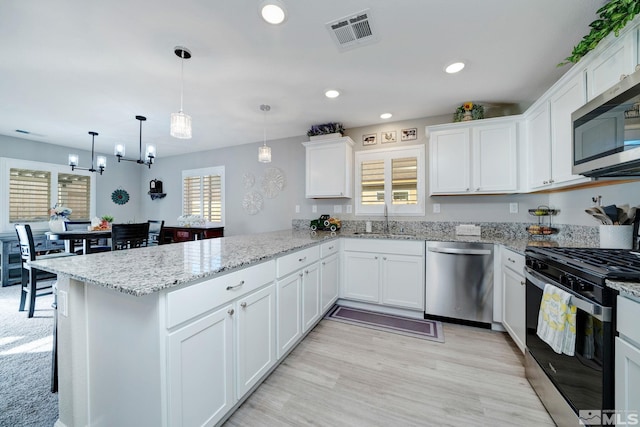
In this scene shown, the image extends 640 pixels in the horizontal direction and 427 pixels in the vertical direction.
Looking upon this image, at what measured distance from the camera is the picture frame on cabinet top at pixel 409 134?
324 cm

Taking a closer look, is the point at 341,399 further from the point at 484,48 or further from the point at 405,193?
the point at 484,48

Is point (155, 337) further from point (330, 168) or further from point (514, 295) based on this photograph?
point (330, 168)

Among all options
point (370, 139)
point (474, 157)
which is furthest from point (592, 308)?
point (370, 139)

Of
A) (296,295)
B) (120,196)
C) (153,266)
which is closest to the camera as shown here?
(153,266)

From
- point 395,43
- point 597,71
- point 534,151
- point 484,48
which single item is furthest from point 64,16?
point 534,151

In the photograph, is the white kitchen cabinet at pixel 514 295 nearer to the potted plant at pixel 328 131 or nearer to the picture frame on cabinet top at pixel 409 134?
the picture frame on cabinet top at pixel 409 134

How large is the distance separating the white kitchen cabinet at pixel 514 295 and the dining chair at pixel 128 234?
3978 millimetres

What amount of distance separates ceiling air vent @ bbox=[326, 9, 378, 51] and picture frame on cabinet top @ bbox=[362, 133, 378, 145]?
173 cm

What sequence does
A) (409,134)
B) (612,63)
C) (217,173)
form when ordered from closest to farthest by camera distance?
(612,63) → (409,134) → (217,173)

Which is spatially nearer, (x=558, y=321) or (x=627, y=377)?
(x=627, y=377)

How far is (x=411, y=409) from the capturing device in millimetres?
1479

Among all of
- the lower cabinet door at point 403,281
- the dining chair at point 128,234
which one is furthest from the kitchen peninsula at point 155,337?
the lower cabinet door at point 403,281

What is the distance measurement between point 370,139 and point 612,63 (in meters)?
2.31

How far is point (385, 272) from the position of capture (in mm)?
2803
